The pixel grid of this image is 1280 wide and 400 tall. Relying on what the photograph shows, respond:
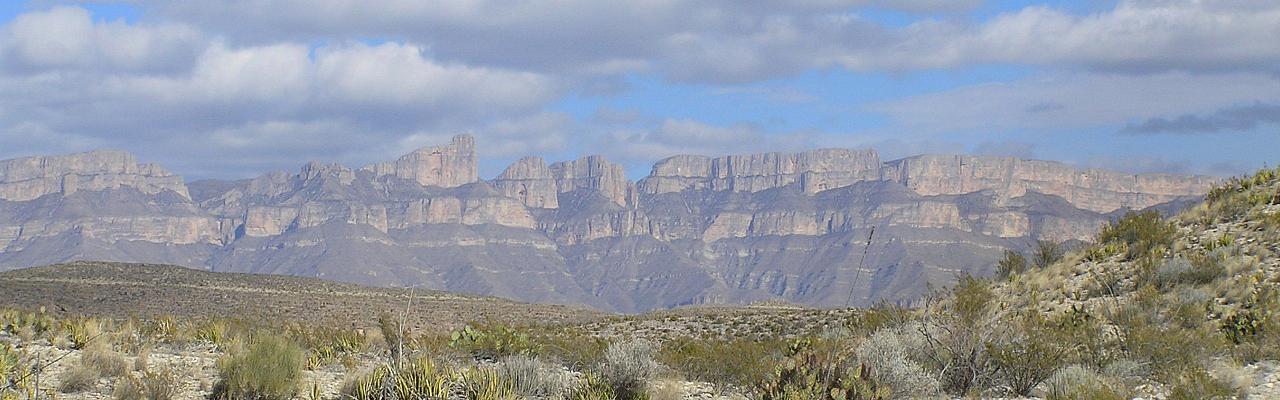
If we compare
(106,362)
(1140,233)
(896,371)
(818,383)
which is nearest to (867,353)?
(896,371)

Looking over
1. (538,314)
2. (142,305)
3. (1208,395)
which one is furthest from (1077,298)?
(142,305)

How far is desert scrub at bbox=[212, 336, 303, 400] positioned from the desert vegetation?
0.09 ft

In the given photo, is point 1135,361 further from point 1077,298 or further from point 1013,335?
point 1077,298

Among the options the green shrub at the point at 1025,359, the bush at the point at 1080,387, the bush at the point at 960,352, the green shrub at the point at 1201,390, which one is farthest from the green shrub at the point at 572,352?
the green shrub at the point at 1201,390

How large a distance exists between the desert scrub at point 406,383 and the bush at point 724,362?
4.79 m

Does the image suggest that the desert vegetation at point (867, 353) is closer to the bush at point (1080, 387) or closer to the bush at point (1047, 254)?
the bush at point (1080, 387)

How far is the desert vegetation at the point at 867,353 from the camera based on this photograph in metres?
12.9

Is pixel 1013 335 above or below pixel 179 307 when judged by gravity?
above

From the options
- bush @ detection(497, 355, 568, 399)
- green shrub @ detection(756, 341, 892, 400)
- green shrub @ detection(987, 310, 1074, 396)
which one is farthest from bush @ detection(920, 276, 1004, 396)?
bush @ detection(497, 355, 568, 399)

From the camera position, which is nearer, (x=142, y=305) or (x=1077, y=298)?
(x=1077, y=298)

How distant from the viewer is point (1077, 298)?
76.8 ft

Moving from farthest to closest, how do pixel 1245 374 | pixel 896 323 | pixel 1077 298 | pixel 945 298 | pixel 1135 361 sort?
Answer: pixel 945 298 < pixel 1077 298 < pixel 896 323 < pixel 1135 361 < pixel 1245 374

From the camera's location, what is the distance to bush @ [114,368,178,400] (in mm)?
12773

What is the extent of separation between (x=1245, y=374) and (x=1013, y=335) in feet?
10.2
